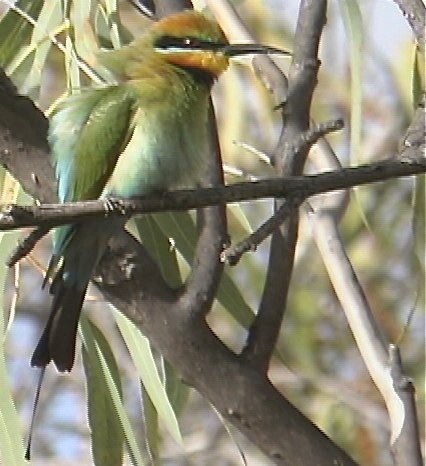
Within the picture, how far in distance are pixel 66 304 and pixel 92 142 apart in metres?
0.13

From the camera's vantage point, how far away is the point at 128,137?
83 centimetres

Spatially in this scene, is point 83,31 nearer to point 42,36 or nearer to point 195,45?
point 42,36

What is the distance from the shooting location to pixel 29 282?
74.1 inches

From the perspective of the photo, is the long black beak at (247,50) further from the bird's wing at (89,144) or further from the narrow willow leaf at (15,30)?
the narrow willow leaf at (15,30)

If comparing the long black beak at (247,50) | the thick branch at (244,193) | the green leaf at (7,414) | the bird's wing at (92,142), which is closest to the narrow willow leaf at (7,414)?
the green leaf at (7,414)

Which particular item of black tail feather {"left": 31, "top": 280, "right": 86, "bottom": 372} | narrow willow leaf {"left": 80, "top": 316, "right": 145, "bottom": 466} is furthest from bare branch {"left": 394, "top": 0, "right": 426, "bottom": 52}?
narrow willow leaf {"left": 80, "top": 316, "right": 145, "bottom": 466}

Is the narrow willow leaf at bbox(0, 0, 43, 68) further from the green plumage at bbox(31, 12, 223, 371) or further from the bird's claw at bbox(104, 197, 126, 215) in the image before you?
the bird's claw at bbox(104, 197, 126, 215)

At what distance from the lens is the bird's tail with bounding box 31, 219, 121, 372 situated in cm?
84

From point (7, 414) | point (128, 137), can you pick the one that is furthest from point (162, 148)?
point (7, 414)

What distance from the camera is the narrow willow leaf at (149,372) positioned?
0.96 m

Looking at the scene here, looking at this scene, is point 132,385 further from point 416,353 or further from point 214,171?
point 214,171

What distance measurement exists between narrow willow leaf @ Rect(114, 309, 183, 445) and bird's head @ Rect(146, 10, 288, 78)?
0.22m

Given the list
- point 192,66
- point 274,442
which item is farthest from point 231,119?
point 274,442

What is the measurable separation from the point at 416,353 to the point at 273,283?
1.08 m
